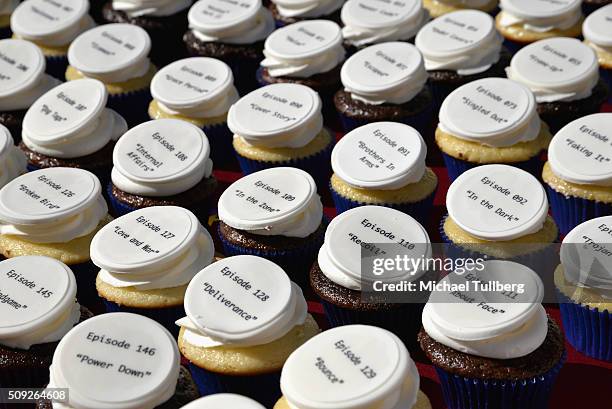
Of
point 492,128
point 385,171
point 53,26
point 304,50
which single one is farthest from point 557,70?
point 53,26

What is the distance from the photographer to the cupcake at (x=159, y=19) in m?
7.49

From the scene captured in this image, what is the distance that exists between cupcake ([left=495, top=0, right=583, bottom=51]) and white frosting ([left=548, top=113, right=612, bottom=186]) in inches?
58.5

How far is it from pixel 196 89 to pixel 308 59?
2.55 feet

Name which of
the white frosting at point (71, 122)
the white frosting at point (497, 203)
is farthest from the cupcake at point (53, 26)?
the white frosting at point (497, 203)

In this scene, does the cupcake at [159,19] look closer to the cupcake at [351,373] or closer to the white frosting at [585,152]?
the white frosting at [585,152]

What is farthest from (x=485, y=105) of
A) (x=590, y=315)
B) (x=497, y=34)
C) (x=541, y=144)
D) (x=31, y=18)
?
(x=31, y=18)

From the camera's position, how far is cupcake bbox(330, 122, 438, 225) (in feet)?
17.3

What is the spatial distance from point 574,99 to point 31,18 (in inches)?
161

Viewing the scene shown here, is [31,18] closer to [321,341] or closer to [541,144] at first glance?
[541,144]

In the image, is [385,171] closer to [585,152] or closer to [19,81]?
[585,152]

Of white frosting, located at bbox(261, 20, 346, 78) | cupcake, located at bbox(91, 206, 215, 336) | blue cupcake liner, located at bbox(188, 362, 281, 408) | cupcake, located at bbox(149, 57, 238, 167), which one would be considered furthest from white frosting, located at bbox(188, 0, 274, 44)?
blue cupcake liner, located at bbox(188, 362, 281, 408)

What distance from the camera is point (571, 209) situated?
5.34m

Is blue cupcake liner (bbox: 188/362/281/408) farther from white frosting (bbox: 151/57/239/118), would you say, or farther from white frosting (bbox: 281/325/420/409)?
white frosting (bbox: 151/57/239/118)

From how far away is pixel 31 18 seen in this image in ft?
24.4
